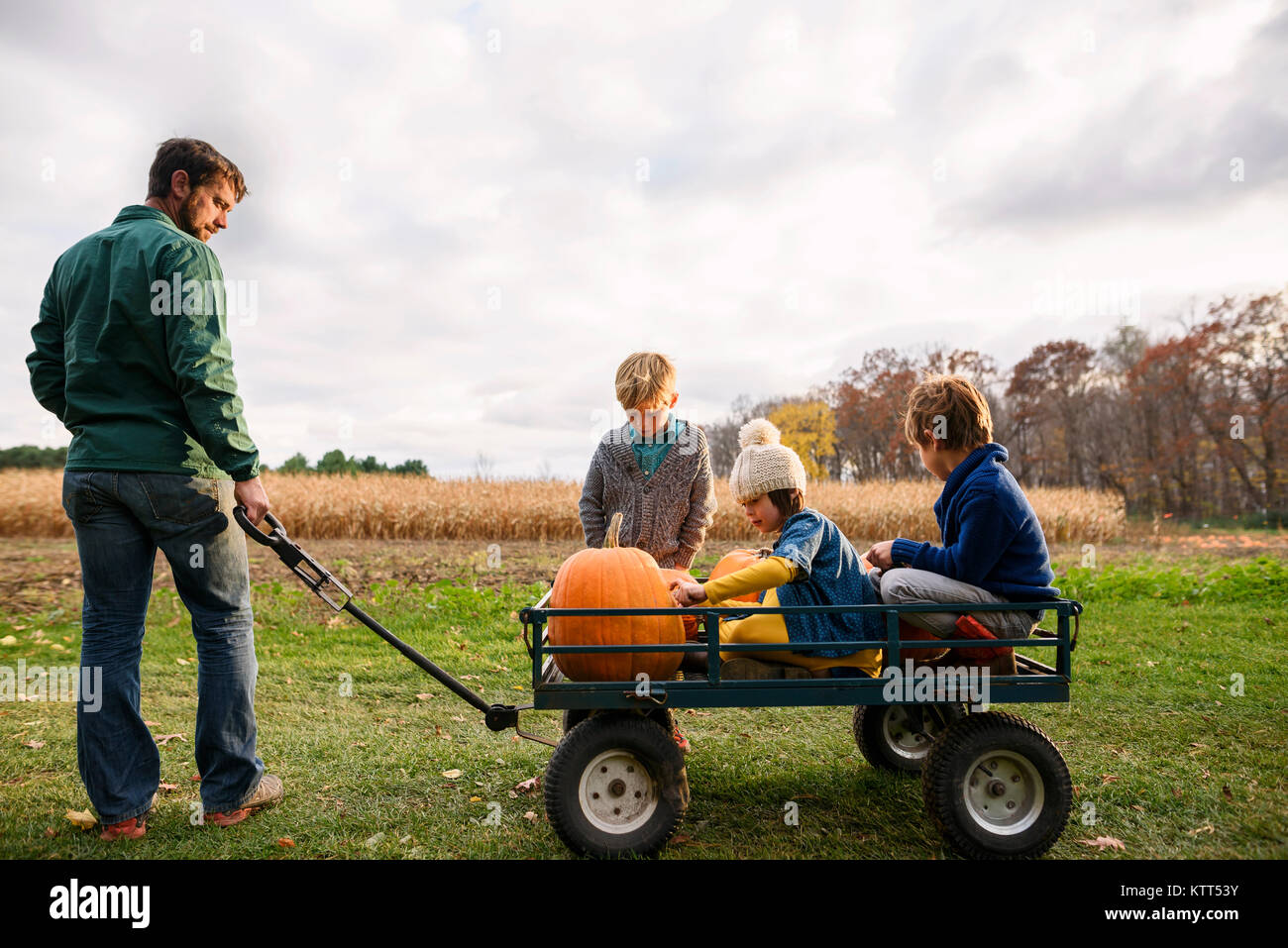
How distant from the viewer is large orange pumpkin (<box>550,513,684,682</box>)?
295cm

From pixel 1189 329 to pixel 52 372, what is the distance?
3868 cm

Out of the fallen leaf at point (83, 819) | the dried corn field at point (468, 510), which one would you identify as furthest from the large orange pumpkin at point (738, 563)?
the dried corn field at point (468, 510)

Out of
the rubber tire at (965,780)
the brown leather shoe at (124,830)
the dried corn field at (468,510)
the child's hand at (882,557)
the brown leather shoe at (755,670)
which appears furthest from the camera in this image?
the dried corn field at (468,510)

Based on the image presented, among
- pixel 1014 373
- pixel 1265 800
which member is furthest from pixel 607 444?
pixel 1014 373

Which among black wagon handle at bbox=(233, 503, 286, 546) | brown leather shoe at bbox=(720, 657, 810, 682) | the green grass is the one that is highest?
black wagon handle at bbox=(233, 503, 286, 546)

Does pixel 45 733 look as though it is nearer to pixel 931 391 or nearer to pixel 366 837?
pixel 366 837

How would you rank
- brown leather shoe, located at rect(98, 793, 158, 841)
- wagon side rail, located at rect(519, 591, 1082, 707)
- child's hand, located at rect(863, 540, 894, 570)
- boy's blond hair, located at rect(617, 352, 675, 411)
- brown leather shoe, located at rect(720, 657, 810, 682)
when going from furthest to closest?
1. boy's blond hair, located at rect(617, 352, 675, 411)
2. child's hand, located at rect(863, 540, 894, 570)
3. brown leather shoe, located at rect(98, 793, 158, 841)
4. brown leather shoe, located at rect(720, 657, 810, 682)
5. wagon side rail, located at rect(519, 591, 1082, 707)

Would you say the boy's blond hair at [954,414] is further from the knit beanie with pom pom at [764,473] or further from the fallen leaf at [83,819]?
the fallen leaf at [83,819]

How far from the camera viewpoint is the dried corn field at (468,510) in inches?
612

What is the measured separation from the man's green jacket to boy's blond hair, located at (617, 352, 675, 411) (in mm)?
1660

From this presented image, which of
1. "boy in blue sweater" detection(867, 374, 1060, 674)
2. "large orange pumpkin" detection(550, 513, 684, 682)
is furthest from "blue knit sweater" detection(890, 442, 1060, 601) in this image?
"large orange pumpkin" detection(550, 513, 684, 682)

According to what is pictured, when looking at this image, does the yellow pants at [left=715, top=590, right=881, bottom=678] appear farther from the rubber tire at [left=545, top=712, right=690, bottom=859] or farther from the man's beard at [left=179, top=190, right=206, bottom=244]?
the man's beard at [left=179, top=190, right=206, bottom=244]

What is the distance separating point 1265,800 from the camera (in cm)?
352

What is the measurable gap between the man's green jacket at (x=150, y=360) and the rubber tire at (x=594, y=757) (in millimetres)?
1687
